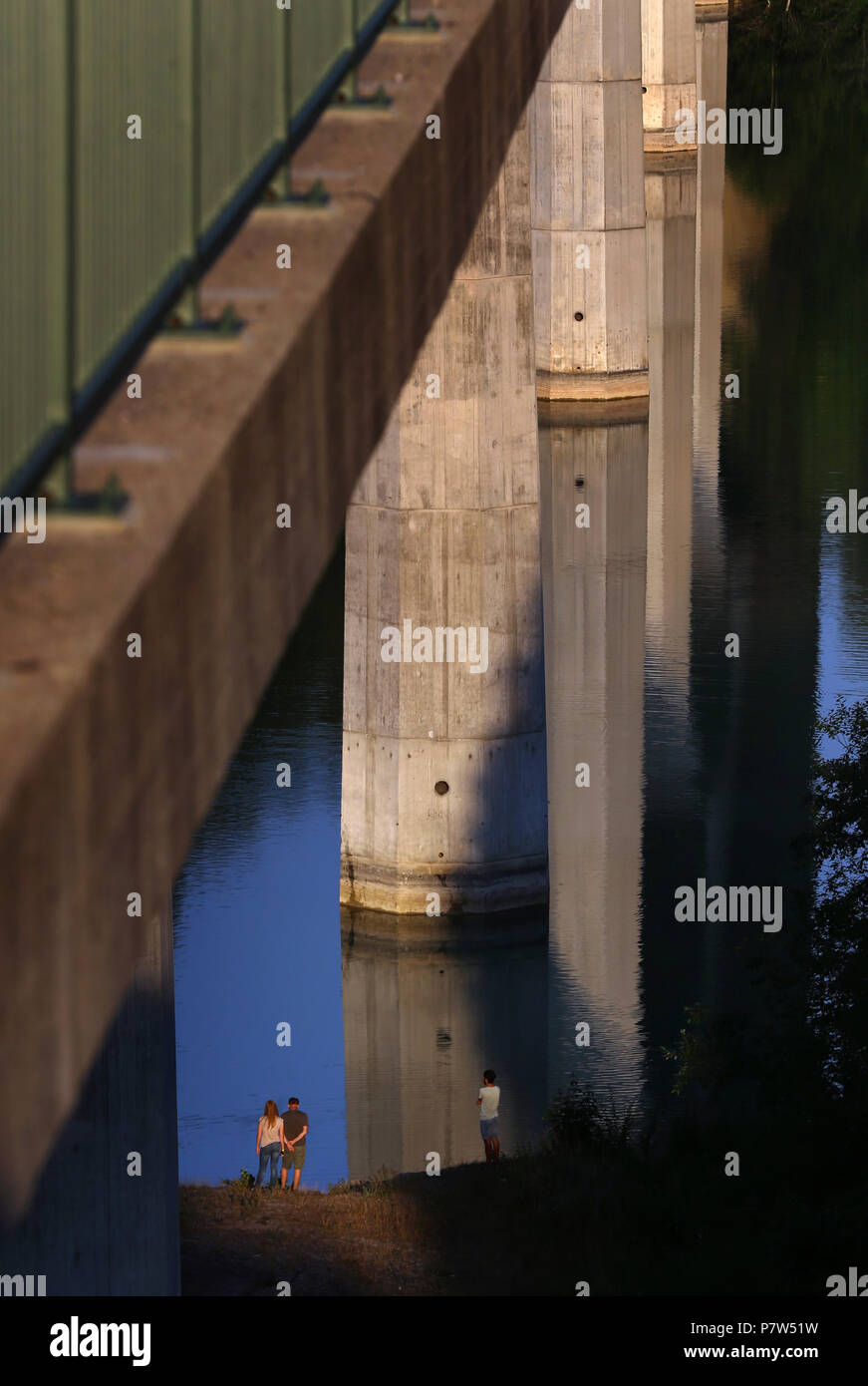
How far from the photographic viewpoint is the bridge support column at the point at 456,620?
22703mm

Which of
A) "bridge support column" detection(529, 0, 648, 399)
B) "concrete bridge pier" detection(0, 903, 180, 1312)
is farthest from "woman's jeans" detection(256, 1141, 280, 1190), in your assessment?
"bridge support column" detection(529, 0, 648, 399)

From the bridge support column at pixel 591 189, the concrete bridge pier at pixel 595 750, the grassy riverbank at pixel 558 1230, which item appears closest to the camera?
the grassy riverbank at pixel 558 1230

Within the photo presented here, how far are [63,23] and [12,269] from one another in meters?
0.66

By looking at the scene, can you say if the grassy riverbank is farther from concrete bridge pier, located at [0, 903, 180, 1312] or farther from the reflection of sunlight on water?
the reflection of sunlight on water

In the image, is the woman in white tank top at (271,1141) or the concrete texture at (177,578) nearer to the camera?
the concrete texture at (177,578)

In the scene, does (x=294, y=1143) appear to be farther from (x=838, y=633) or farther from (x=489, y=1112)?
Answer: (x=838, y=633)

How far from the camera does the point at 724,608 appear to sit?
3591 cm

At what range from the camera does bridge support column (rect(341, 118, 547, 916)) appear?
2270 cm

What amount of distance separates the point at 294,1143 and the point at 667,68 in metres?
64.1

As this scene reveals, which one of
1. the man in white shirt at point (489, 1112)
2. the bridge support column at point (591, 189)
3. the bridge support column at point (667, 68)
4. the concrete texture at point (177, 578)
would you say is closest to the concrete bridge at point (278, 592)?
the concrete texture at point (177, 578)

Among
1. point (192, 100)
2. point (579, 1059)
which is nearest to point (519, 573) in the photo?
point (579, 1059)

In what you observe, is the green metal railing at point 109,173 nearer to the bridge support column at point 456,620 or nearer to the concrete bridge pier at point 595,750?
the concrete bridge pier at point 595,750

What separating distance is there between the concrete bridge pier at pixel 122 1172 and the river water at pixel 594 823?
5920 mm

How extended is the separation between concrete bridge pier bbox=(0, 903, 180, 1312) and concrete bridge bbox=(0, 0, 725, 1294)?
0.07ft
